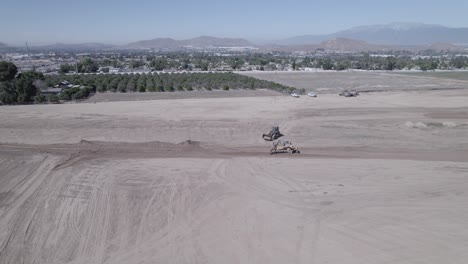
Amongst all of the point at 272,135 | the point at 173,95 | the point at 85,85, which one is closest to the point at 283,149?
the point at 272,135

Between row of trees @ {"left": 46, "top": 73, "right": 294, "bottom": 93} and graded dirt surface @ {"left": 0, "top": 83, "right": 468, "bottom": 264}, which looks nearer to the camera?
graded dirt surface @ {"left": 0, "top": 83, "right": 468, "bottom": 264}

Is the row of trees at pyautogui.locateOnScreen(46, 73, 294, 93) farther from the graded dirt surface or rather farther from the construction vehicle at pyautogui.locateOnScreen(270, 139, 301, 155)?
the construction vehicle at pyautogui.locateOnScreen(270, 139, 301, 155)

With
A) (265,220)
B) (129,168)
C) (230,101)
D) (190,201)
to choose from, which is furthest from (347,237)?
(230,101)

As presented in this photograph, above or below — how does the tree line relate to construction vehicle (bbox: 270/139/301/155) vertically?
above

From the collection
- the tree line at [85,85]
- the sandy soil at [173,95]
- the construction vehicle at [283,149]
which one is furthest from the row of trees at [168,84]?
the construction vehicle at [283,149]

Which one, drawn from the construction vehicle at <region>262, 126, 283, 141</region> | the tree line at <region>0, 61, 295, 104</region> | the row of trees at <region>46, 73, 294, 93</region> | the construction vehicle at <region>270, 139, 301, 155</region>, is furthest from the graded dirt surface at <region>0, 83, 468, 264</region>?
the row of trees at <region>46, 73, 294, 93</region>

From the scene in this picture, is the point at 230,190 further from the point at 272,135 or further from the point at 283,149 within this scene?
the point at 272,135

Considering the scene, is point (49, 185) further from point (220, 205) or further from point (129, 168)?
point (220, 205)

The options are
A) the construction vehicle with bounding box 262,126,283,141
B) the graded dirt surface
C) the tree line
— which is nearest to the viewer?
the graded dirt surface

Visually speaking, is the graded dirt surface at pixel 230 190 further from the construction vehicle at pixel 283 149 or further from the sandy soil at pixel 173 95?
the sandy soil at pixel 173 95
